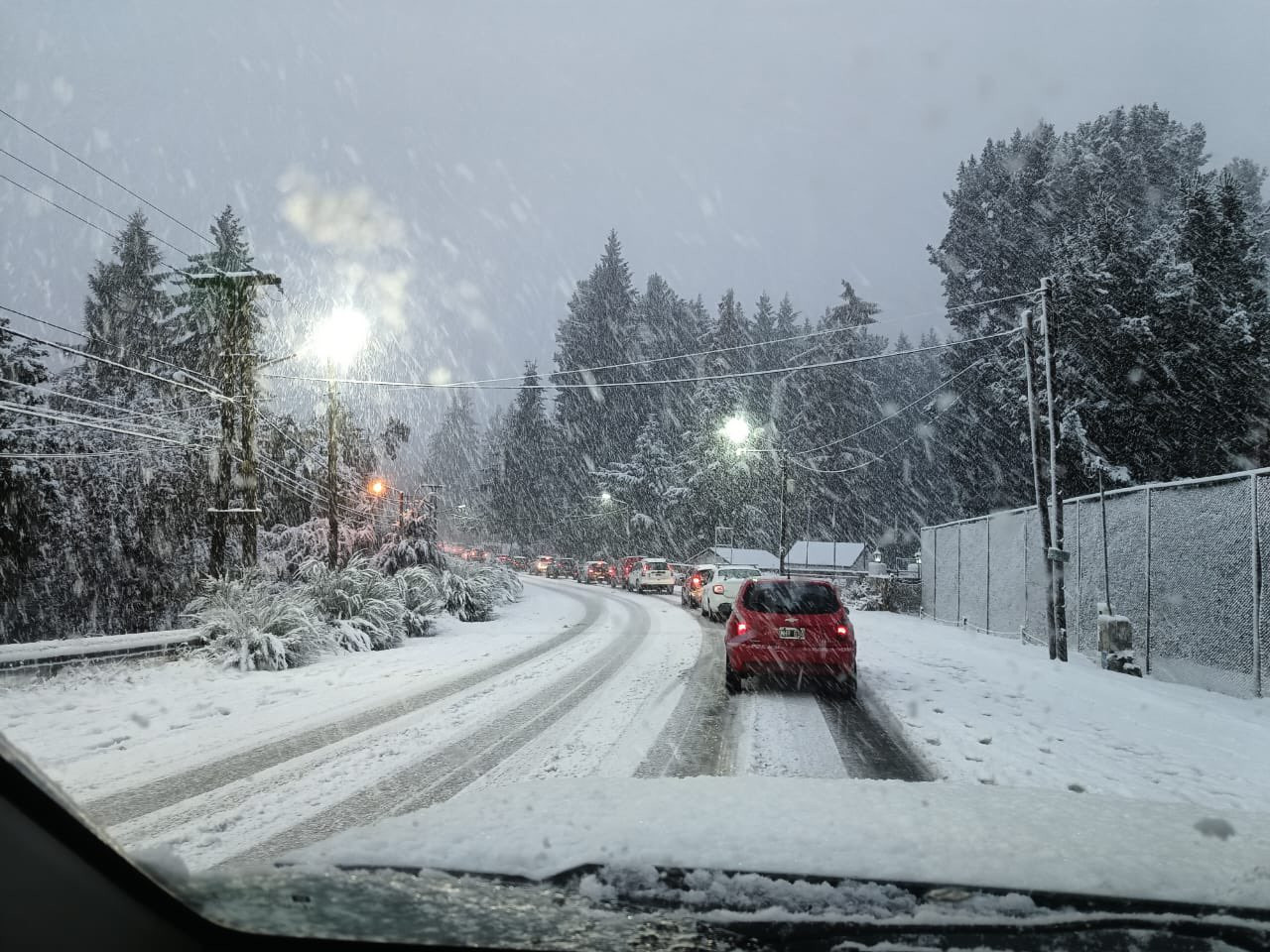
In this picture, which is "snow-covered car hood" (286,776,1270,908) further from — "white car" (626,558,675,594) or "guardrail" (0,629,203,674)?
"white car" (626,558,675,594)

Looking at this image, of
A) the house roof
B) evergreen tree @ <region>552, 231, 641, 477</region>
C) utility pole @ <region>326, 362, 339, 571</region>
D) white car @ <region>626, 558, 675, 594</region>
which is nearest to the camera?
utility pole @ <region>326, 362, 339, 571</region>

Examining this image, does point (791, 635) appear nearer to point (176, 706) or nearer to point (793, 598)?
point (793, 598)

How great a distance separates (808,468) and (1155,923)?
238 ft

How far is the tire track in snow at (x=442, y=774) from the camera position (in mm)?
5020

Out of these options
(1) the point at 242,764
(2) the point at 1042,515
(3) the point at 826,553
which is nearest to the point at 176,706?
(1) the point at 242,764

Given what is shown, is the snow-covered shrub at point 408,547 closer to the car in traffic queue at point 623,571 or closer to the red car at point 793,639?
the car in traffic queue at point 623,571

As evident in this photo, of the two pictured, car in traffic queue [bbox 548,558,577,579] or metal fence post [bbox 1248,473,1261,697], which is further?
car in traffic queue [bbox 548,558,577,579]

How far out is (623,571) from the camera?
48.8 meters

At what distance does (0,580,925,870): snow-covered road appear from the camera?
18.5ft

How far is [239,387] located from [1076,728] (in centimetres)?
1780

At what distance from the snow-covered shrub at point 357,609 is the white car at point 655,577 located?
25167 millimetres

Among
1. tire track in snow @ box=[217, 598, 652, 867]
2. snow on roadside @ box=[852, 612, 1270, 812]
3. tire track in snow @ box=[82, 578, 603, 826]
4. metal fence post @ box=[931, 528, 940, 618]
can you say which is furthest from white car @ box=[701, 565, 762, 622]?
tire track in snow @ box=[82, 578, 603, 826]

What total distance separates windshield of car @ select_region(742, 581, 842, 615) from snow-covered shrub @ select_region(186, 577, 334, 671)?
6.74m

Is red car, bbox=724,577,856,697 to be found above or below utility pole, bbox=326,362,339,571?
below
